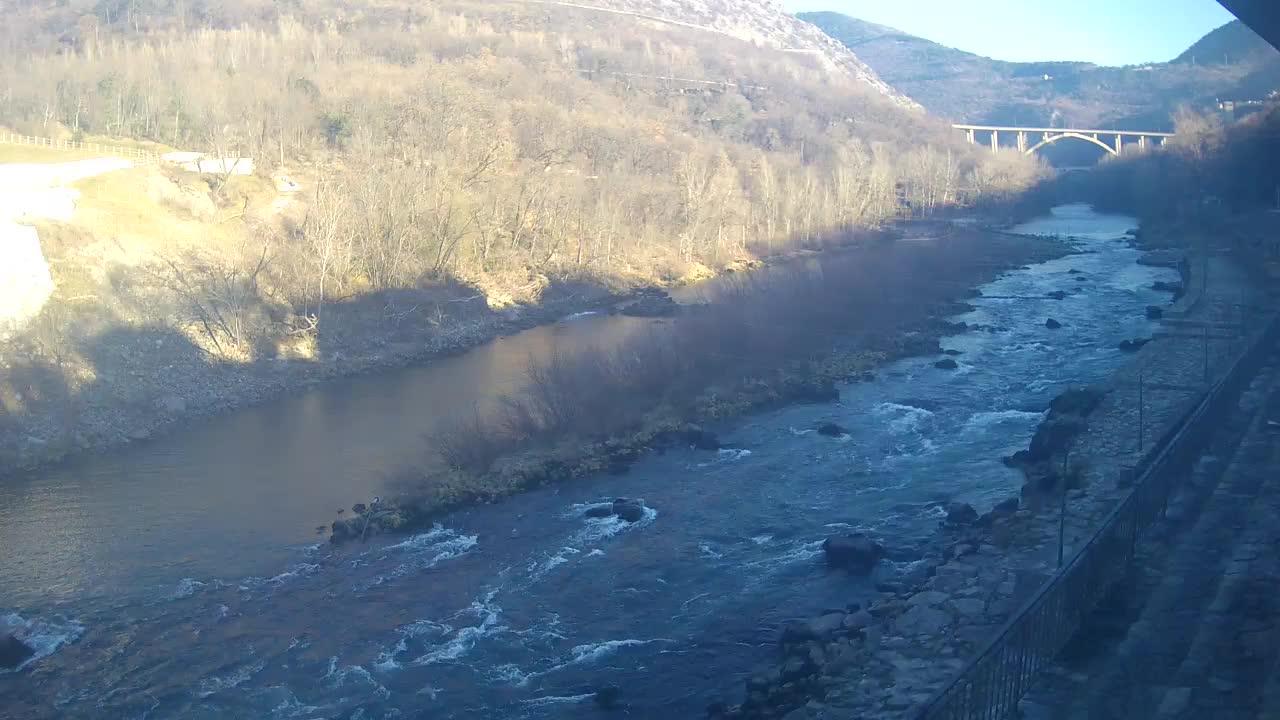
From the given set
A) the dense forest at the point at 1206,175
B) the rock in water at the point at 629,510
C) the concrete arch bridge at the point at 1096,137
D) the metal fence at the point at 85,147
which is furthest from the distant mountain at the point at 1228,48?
the rock in water at the point at 629,510

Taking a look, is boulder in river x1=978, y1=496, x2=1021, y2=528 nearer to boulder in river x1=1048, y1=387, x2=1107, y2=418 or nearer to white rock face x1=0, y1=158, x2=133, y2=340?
boulder in river x1=1048, y1=387, x2=1107, y2=418

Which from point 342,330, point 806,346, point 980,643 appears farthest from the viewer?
point 342,330

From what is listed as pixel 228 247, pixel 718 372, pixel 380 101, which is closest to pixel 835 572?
pixel 718 372

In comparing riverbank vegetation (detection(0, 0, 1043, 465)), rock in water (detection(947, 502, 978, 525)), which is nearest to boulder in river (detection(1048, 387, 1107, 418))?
rock in water (detection(947, 502, 978, 525))

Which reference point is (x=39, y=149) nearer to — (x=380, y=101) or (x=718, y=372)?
(x=380, y=101)

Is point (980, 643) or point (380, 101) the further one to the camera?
point (380, 101)

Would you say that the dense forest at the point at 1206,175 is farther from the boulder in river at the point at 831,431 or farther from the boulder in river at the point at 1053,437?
the boulder in river at the point at 831,431
